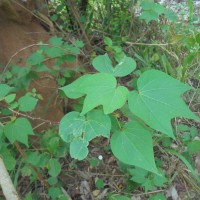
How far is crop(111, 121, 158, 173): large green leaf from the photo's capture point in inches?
41.1

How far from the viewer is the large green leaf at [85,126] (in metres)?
1.07

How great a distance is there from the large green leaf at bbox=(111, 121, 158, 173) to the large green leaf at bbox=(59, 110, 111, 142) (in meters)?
0.05

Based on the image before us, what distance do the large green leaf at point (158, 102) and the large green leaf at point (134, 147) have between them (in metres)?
0.09

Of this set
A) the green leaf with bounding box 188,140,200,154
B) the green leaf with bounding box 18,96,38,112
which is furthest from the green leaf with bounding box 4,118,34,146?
the green leaf with bounding box 188,140,200,154

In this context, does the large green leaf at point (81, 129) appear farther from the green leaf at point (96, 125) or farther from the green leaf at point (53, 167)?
the green leaf at point (53, 167)

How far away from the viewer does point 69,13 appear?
2570 millimetres

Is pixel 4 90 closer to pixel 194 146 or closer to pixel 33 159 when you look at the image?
pixel 33 159

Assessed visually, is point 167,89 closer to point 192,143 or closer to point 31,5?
point 192,143

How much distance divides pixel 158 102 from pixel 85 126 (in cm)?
23

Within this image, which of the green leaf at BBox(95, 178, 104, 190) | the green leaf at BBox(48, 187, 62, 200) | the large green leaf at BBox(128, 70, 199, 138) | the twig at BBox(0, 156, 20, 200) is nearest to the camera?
the large green leaf at BBox(128, 70, 199, 138)

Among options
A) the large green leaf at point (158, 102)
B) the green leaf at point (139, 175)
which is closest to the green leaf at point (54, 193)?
the green leaf at point (139, 175)

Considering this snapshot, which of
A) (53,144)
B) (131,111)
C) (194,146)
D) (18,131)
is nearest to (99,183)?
(53,144)

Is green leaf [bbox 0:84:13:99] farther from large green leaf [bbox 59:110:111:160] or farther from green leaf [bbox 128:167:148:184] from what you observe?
green leaf [bbox 128:167:148:184]

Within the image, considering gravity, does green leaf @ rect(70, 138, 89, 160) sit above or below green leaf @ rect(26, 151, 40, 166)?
above
